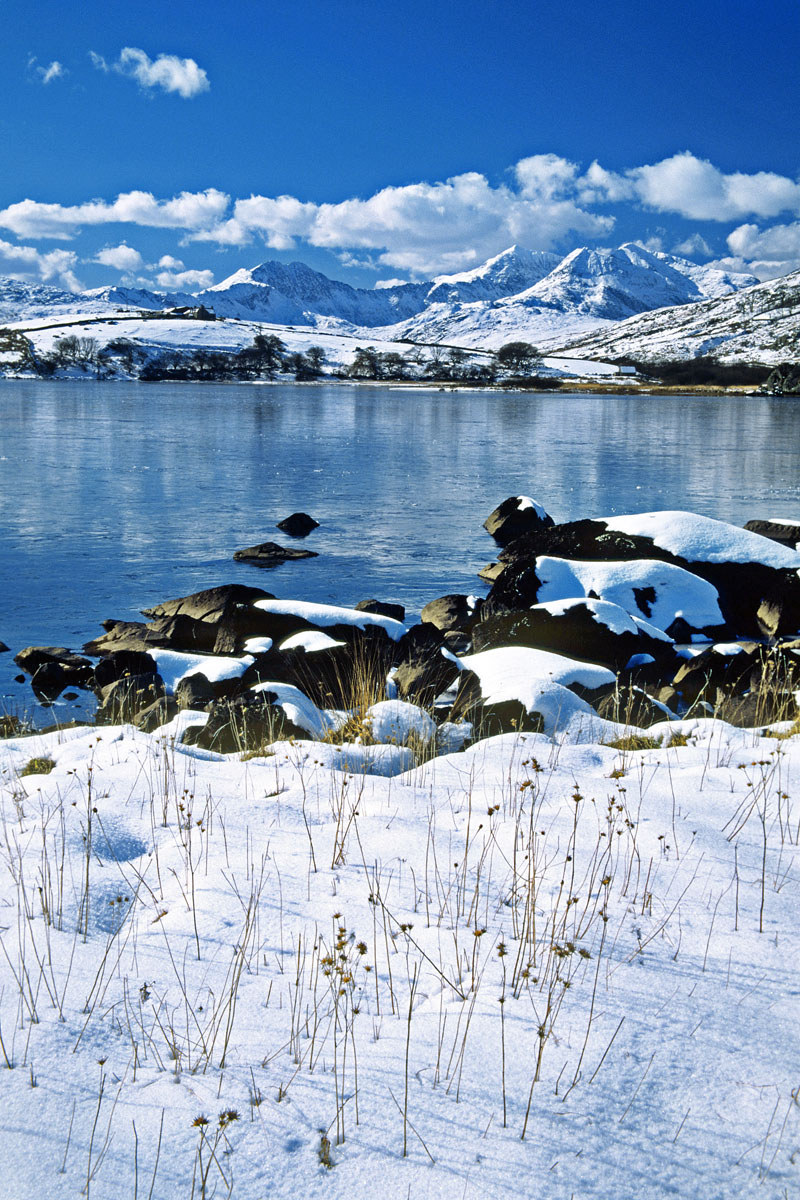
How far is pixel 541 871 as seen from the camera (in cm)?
492

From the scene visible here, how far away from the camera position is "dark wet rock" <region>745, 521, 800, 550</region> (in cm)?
1953

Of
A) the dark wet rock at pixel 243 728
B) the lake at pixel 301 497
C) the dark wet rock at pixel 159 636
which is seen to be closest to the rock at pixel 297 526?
the lake at pixel 301 497

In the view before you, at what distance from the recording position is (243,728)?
29.7ft

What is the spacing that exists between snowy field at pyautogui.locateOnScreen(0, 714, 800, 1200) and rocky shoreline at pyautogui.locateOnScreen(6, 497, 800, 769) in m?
2.60

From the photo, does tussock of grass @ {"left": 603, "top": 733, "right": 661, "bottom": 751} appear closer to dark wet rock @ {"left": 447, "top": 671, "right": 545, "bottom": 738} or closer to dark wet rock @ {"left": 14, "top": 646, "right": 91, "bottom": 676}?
dark wet rock @ {"left": 447, "top": 671, "right": 545, "bottom": 738}

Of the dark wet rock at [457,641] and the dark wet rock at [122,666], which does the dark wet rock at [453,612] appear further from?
the dark wet rock at [122,666]

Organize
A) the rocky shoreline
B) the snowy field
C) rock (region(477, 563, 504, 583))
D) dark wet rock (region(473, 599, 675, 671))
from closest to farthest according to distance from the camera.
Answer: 1. the snowy field
2. the rocky shoreline
3. dark wet rock (region(473, 599, 675, 671))
4. rock (region(477, 563, 504, 583))

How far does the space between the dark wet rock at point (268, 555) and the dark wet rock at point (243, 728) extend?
37.4 feet

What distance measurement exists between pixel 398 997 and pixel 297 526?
21377 millimetres

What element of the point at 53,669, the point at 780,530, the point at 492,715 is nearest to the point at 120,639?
the point at 53,669

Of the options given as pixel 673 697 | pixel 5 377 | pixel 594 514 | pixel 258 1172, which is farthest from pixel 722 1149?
pixel 5 377

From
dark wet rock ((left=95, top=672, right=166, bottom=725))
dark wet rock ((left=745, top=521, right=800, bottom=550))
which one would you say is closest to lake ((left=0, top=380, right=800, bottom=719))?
dark wet rock ((left=95, top=672, right=166, bottom=725))

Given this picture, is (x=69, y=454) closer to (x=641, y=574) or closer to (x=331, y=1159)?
(x=641, y=574)

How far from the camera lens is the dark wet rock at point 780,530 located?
64.1ft
